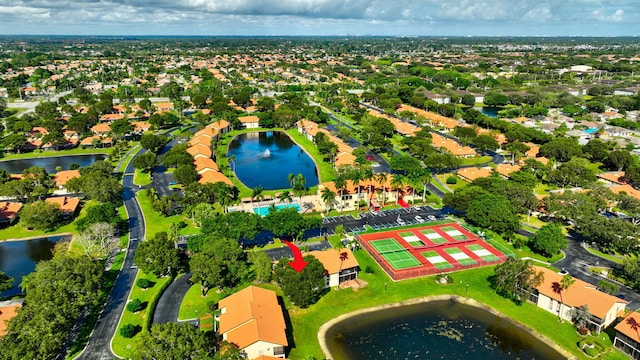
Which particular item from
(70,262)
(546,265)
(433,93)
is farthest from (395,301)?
(433,93)

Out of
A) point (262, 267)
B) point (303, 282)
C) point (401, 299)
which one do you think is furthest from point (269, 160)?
point (401, 299)

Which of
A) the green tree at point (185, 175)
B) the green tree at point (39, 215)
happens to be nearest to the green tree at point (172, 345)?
the green tree at point (39, 215)

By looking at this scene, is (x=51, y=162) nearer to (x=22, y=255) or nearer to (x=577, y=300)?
(x=22, y=255)

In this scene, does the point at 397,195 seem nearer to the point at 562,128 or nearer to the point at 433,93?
the point at 562,128

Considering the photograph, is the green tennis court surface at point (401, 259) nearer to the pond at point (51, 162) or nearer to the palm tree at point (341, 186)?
the palm tree at point (341, 186)

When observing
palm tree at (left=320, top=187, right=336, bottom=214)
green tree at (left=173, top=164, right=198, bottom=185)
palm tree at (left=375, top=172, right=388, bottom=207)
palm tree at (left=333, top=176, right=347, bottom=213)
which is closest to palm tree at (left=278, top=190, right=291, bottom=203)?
palm tree at (left=320, top=187, right=336, bottom=214)
